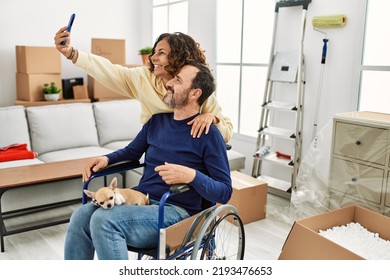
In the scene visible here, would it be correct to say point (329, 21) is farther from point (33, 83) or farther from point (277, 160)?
point (33, 83)

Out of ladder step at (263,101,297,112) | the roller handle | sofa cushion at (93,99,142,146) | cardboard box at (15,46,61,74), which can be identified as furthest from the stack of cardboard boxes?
the roller handle

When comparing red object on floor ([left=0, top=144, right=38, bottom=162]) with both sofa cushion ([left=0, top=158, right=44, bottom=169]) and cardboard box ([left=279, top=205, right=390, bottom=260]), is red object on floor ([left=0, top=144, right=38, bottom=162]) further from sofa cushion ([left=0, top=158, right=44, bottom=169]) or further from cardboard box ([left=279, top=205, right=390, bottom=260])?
cardboard box ([left=279, top=205, right=390, bottom=260])

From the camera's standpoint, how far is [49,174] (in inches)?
108

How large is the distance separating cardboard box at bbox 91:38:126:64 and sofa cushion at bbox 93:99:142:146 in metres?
0.68

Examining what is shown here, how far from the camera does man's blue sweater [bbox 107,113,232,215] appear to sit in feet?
5.36

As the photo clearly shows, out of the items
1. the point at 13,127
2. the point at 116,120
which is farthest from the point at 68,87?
the point at 13,127

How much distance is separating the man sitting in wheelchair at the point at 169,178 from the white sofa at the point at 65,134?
1.40 metres

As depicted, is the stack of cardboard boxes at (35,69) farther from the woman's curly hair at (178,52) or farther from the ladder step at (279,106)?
the woman's curly hair at (178,52)

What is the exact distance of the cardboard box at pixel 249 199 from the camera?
2933 mm

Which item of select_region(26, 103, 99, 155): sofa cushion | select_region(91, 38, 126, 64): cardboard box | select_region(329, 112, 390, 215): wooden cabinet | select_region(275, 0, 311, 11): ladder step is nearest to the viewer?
select_region(329, 112, 390, 215): wooden cabinet

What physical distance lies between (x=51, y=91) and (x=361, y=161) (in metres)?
2.94

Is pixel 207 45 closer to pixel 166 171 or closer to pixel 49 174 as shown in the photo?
pixel 49 174
